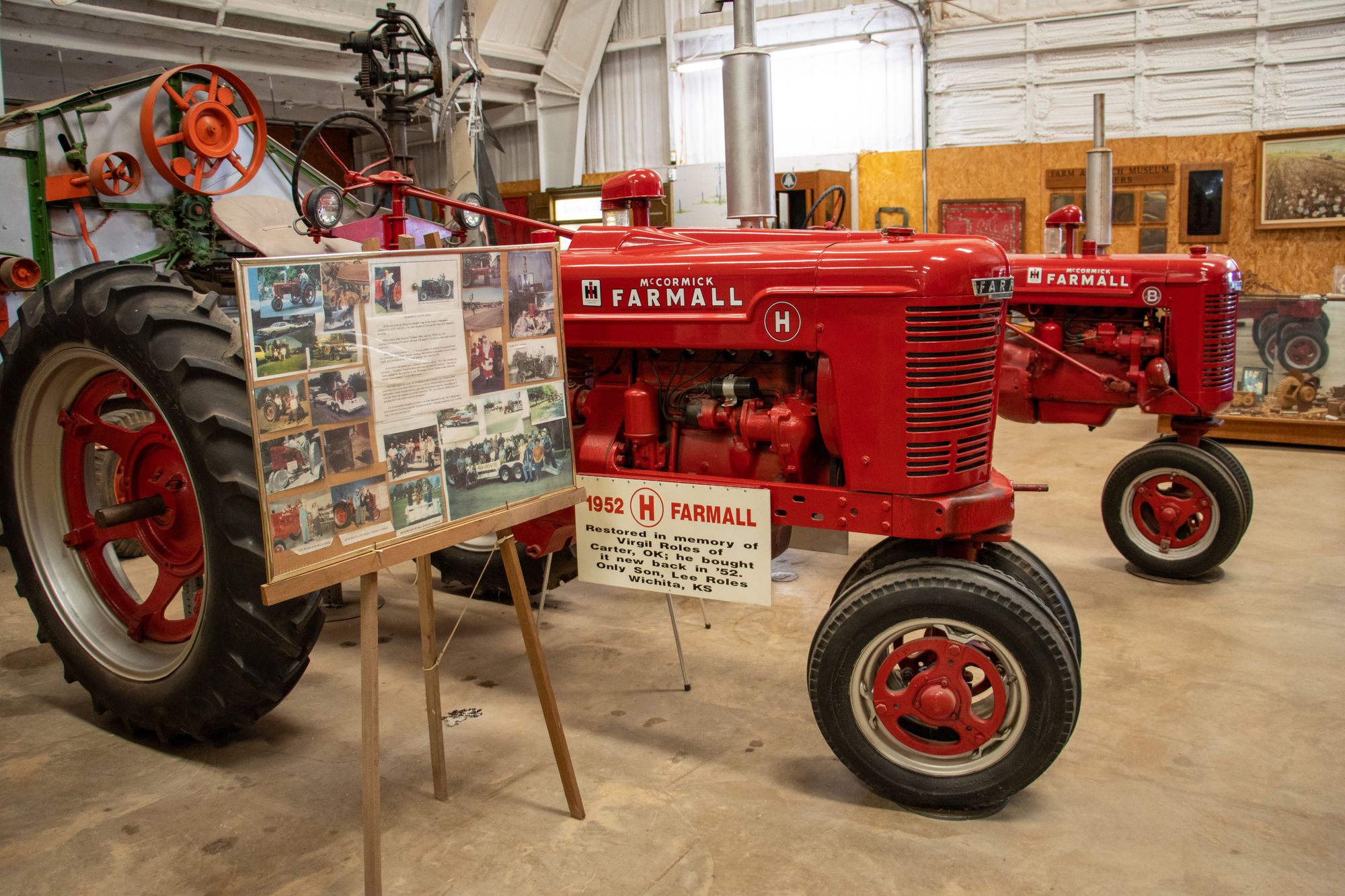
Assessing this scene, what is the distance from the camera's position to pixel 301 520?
1.92 m

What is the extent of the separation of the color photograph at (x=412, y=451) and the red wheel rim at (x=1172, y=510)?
3296 millimetres

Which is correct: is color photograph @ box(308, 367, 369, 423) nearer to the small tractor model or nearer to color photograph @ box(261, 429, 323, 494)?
color photograph @ box(261, 429, 323, 494)

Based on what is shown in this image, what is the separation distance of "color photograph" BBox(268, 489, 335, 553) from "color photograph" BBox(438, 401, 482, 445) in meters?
0.29

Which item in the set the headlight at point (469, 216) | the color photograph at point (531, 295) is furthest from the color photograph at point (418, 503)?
the headlight at point (469, 216)

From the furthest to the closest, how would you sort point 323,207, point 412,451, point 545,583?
point 545,583 → point 323,207 → point 412,451

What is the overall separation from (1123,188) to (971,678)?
6.75 m

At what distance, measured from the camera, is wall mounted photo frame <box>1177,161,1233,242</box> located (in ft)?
25.8

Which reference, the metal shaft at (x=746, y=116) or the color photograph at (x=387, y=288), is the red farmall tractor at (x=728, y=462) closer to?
the color photograph at (x=387, y=288)

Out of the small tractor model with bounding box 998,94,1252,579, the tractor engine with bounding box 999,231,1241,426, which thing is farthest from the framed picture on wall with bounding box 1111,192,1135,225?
the tractor engine with bounding box 999,231,1241,426

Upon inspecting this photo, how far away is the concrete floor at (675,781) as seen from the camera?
7.32 feet

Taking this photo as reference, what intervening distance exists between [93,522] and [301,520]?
5.38ft

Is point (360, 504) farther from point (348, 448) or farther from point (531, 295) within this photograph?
point (531, 295)

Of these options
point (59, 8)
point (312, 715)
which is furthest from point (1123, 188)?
point (59, 8)

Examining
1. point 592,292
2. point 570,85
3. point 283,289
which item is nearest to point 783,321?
point 592,292
